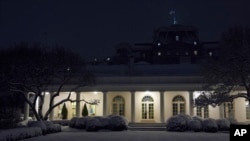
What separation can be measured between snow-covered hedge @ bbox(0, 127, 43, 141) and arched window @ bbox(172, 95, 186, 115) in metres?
16.2

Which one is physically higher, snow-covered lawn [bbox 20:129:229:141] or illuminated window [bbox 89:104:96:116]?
illuminated window [bbox 89:104:96:116]

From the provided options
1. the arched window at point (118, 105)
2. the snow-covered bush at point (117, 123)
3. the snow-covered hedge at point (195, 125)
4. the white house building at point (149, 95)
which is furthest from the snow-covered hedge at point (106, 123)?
the arched window at point (118, 105)

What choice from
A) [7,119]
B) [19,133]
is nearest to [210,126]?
[19,133]

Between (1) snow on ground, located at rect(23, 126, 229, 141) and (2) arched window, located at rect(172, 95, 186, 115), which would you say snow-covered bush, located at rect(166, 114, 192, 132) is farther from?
(2) arched window, located at rect(172, 95, 186, 115)

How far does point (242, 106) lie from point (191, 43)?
4430 cm

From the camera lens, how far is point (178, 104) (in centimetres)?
3203

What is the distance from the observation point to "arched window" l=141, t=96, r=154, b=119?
3222 centimetres

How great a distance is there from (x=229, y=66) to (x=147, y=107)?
1142 centimetres

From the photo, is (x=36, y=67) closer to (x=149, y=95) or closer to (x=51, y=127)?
(x=51, y=127)

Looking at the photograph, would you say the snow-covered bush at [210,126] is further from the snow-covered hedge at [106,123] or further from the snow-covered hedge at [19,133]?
the snow-covered hedge at [19,133]

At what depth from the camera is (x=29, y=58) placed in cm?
2488

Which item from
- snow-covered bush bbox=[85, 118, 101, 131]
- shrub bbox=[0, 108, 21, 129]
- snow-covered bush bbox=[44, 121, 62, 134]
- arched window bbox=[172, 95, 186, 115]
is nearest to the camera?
shrub bbox=[0, 108, 21, 129]

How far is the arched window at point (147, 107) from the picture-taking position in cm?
3222

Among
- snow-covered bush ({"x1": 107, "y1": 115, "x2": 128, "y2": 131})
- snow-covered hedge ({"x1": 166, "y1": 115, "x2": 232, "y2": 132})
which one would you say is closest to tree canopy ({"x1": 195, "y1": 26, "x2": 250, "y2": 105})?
snow-covered hedge ({"x1": 166, "y1": 115, "x2": 232, "y2": 132})
